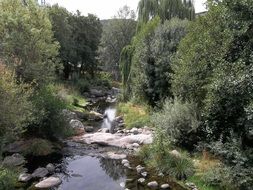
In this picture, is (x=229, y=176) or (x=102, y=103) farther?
(x=102, y=103)

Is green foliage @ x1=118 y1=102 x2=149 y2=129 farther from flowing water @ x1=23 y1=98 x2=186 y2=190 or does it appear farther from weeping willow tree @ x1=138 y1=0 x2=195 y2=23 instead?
weeping willow tree @ x1=138 y1=0 x2=195 y2=23

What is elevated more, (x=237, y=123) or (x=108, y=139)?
(x=237, y=123)

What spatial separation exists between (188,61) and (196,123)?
2944mm

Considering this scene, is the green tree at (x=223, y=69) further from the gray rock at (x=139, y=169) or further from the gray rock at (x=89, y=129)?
the gray rock at (x=89, y=129)

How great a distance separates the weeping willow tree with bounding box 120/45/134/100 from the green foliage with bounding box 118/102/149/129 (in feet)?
7.83

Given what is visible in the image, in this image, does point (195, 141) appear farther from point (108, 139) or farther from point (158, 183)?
point (108, 139)

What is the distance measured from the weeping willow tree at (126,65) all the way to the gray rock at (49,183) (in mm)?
16764

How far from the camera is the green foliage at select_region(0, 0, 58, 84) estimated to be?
1820cm

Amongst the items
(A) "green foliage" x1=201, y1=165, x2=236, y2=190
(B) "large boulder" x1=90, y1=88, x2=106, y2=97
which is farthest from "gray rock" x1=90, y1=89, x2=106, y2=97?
(A) "green foliage" x1=201, y1=165, x2=236, y2=190

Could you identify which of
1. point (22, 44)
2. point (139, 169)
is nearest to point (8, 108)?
point (139, 169)

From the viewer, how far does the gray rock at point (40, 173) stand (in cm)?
1348

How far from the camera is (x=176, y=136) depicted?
14727mm

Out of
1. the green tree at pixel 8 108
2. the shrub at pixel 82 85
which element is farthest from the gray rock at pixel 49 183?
the shrub at pixel 82 85

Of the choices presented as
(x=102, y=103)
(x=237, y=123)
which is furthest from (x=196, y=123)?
(x=102, y=103)
